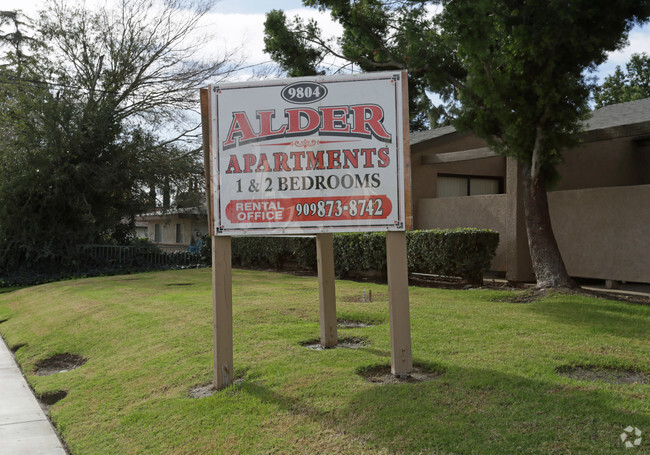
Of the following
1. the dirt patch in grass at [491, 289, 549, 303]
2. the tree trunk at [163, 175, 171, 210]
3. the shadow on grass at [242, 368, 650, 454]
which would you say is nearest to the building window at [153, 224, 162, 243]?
the tree trunk at [163, 175, 171, 210]

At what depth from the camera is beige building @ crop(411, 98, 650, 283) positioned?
1071cm

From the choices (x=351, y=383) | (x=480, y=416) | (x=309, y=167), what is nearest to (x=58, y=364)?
(x=351, y=383)

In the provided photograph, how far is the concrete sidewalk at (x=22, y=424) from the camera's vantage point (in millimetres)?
4484

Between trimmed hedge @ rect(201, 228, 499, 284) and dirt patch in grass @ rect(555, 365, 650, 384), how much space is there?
6015mm

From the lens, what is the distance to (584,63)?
29.7 feet

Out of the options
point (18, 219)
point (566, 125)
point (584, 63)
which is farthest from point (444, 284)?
point (18, 219)

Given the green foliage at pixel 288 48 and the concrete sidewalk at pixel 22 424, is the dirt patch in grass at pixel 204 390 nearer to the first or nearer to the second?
the concrete sidewalk at pixel 22 424

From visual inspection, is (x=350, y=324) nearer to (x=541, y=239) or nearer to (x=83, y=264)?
(x=541, y=239)

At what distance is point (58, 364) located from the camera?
7086 mm

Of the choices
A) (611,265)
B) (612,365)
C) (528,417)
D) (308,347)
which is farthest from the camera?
(611,265)

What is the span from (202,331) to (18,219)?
13.6 m

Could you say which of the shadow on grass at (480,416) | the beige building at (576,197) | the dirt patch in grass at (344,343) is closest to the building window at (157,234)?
the beige building at (576,197)

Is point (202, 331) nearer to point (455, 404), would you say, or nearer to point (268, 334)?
point (268, 334)

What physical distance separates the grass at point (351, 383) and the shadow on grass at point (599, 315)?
29mm
